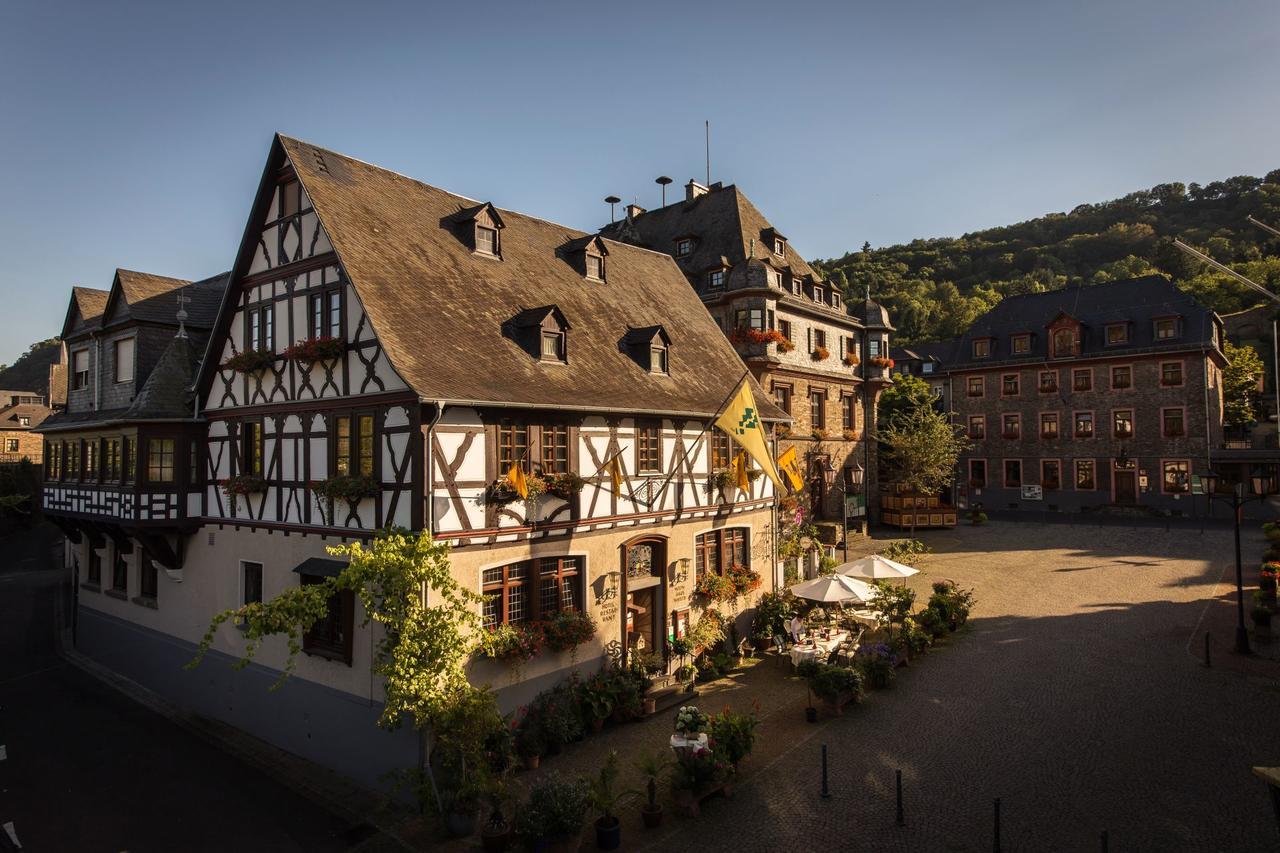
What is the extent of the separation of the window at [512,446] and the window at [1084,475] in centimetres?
4130

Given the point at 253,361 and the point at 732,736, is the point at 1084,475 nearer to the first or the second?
the point at 732,736

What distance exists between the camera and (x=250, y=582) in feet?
55.5

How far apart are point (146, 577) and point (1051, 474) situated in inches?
1825

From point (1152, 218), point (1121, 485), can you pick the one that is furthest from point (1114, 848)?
point (1152, 218)

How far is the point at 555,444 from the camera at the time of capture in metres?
A: 15.2

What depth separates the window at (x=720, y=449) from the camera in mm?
19531

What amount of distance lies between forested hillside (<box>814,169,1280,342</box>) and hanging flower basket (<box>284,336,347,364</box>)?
2661 inches

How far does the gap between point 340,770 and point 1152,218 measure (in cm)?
14857

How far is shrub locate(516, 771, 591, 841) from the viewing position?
33.4 feet

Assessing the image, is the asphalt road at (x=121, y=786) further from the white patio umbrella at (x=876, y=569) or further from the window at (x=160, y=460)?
the white patio umbrella at (x=876, y=569)

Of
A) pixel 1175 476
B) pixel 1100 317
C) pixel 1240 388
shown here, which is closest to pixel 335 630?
pixel 1175 476

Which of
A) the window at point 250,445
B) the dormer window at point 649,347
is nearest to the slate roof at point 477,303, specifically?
the dormer window at point 649,347

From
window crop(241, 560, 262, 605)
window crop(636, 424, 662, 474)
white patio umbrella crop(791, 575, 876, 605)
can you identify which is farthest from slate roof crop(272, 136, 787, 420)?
window crop(241, 560, 262, 605)

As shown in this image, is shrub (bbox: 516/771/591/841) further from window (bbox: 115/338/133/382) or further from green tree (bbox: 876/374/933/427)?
green tree (bbox: 876/374/933/427)
